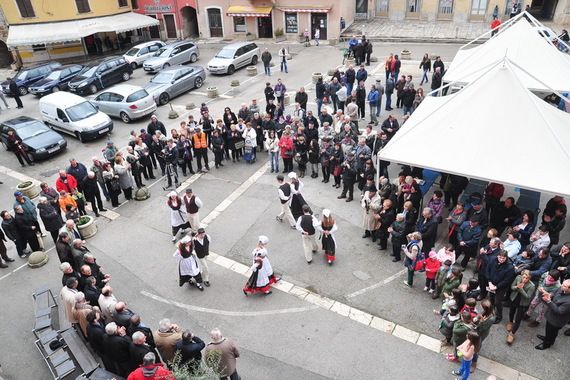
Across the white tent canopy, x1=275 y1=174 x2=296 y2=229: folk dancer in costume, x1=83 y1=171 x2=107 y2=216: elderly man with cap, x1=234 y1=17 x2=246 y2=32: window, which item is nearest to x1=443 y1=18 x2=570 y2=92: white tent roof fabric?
the white tent canopy

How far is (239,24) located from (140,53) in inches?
346

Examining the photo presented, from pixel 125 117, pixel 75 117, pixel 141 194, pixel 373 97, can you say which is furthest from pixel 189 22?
pixel 141 194

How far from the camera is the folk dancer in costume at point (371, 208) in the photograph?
10.2 meters

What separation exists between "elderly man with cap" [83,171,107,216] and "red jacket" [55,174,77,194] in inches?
12.6

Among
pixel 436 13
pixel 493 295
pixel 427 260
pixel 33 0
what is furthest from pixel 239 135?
pixel 33 0

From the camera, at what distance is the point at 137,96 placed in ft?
63.7

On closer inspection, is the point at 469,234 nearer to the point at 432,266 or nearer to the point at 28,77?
the point at 432,266

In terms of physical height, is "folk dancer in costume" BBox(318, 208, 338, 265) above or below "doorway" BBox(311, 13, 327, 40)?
below

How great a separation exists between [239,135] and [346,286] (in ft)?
24.2

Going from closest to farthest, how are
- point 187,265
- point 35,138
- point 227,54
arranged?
point 187,265, point 35,138, point 227,54

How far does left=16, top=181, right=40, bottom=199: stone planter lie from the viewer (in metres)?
14.1

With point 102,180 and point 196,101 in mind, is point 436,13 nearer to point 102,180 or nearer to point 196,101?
point 196,101

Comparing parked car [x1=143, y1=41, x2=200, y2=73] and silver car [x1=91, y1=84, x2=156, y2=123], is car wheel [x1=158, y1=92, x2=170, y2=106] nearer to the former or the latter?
silver car [x1=91, y1=84, x2=156, y2=123]

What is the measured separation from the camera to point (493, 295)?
8305mm
